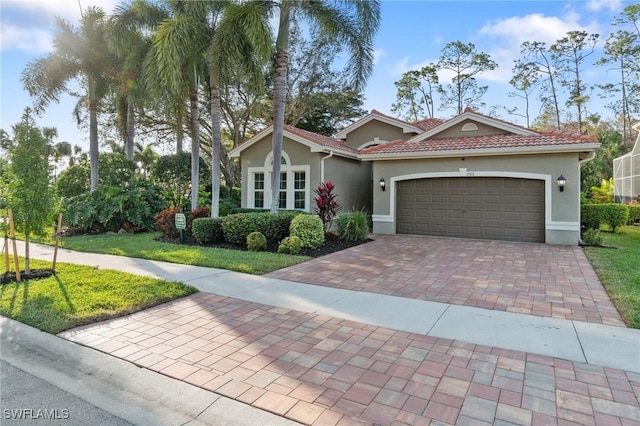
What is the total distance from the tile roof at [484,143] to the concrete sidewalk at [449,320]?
844 cm

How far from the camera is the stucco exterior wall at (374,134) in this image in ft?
58.4

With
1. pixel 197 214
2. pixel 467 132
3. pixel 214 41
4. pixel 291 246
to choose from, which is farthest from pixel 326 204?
pixel 467 132

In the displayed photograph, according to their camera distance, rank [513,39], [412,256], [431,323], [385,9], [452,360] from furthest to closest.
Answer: [513,39] → [385,9] → [412,256] → [431,323] → [452,360]

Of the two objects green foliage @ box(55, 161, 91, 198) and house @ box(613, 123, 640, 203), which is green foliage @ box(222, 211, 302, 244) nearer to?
green foliage @ box(55, 161, 91, 198)

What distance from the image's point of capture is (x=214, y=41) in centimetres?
1156

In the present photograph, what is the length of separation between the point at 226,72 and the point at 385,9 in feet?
19.0

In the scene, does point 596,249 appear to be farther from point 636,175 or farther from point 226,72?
point 636,175

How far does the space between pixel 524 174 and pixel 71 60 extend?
63.6 feet

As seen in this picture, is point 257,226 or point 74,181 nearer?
point 257,226

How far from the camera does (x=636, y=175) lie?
21.0 meters

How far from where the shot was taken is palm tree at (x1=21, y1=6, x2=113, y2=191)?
1644 centimetres

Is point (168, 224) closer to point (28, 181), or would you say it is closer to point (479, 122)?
point (28, 181)

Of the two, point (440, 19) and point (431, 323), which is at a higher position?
point (440, 19)

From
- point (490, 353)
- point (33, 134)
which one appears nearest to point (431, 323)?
point (490, 353)
